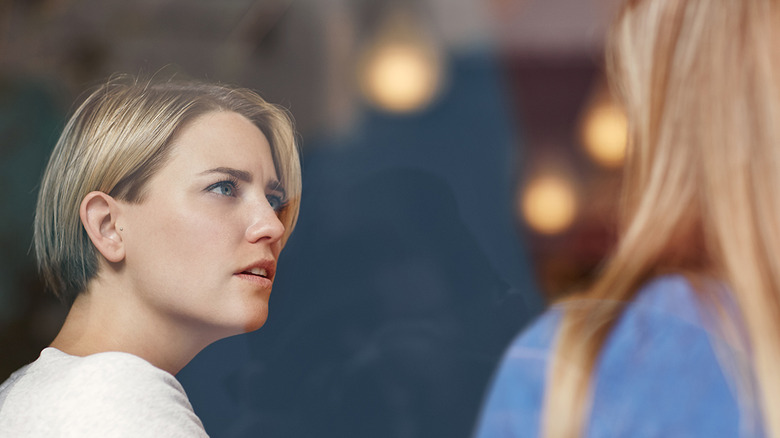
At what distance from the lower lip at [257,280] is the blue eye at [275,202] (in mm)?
70

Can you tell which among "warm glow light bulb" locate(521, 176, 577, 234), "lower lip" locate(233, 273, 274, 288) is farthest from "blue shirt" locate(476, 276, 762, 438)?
"lower lip" locate(233, 273, 274, 288)

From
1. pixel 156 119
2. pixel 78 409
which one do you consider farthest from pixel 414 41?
pixel 78 409

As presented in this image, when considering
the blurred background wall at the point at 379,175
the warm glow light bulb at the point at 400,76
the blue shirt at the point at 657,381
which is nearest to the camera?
the blue shirt at the point at 657,381

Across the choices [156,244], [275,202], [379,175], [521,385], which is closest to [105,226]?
[156,244]

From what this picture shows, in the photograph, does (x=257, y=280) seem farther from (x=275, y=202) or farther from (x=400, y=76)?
(x=400, y=76)

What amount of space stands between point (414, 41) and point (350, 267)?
1.04 feet

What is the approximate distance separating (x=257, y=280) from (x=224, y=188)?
0.31 feet

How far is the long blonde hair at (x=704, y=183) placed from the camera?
1.80 feet

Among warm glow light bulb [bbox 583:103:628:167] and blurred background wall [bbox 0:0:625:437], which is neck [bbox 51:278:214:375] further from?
warm glow light bulb [bbox 583:103:628:167]

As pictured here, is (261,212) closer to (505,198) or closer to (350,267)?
(350,267)

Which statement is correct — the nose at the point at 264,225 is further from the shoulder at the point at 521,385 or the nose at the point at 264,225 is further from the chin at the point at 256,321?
the shoulder at the point at 521,385

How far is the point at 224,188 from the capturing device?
0.58m

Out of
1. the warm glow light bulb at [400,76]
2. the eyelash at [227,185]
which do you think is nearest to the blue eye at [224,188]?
the eyelash at [227,185]

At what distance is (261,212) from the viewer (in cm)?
59
